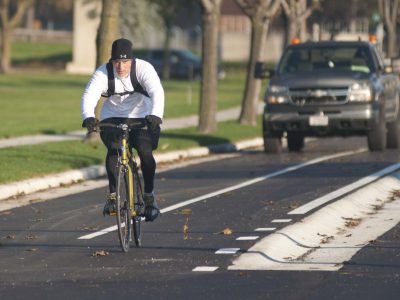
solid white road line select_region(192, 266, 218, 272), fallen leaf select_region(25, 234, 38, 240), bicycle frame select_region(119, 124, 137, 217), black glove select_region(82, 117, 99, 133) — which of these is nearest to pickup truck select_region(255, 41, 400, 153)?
fallen leaf select_region(25, 234, 38, 240)

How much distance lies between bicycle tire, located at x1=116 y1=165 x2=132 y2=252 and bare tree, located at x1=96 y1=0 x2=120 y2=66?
1242 centimetres

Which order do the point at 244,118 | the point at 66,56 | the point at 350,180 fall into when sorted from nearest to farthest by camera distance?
1. the point at 350,180
2. the point at 244,118
3. the point at 66,56

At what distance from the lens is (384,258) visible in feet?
37.0

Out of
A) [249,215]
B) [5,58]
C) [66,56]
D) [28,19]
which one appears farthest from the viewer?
[28,19]

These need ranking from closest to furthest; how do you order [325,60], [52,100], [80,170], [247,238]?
[247,238] < [80,170] < [325,60] < [52,100]

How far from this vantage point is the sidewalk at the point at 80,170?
1824 centimetres

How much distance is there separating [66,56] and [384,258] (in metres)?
74.2

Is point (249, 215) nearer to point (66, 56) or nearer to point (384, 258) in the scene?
point (384, 258)

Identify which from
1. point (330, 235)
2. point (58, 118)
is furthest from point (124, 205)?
point (58, 118)

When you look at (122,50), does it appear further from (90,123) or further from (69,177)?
(69,177)

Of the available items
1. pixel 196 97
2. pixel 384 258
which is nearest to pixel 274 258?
pixel 384 258

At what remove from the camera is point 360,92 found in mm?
24203

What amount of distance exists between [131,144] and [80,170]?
8137mm

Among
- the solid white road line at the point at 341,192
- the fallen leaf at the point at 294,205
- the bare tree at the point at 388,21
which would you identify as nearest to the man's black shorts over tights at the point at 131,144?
the solid white road line at the point at 341,192
